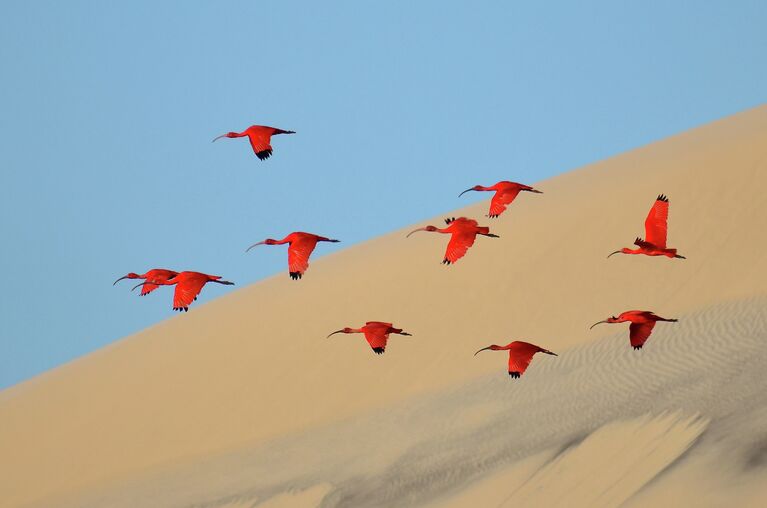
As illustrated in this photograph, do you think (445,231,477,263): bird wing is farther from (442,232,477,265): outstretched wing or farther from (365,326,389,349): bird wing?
(365,326,389,349): bird wing

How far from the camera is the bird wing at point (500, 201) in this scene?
1732 cm

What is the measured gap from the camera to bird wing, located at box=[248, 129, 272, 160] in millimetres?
16672

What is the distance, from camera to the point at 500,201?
17.5m

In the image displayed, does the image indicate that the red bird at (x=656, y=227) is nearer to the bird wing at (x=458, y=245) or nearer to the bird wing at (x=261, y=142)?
the bird wing at (x=458, y=245)

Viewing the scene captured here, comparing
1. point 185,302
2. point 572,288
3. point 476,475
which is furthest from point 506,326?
point 185,302

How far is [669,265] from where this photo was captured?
26.8 meters

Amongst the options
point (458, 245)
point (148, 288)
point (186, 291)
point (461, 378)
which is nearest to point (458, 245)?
point (458, 245)

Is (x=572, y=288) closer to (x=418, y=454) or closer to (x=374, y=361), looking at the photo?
(x=374, y=361)

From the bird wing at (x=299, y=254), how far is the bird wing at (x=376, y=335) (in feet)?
6.26

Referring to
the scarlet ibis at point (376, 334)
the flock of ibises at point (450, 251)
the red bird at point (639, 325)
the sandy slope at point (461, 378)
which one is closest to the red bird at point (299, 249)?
the flock of ibises at point (450, 251)

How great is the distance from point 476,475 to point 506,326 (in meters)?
5.66

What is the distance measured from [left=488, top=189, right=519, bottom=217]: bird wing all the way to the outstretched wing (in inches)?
12.4

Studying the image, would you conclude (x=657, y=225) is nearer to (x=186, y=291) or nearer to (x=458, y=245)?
(x=458, y=245)

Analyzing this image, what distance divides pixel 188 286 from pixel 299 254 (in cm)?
127
